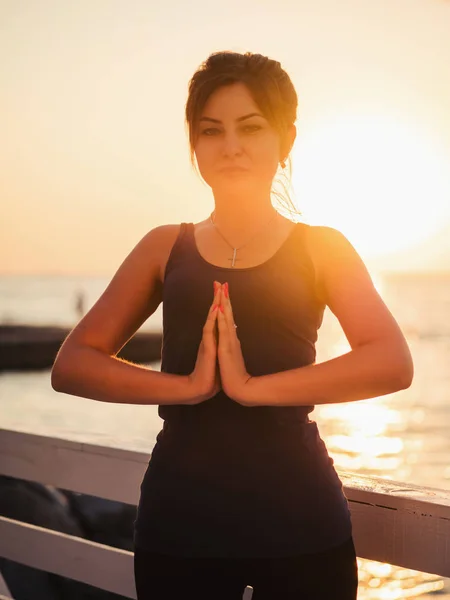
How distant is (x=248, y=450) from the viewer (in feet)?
5.53

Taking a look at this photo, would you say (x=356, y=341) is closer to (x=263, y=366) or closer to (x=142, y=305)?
(x=263, y=366)

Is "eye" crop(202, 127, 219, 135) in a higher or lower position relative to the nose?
higher

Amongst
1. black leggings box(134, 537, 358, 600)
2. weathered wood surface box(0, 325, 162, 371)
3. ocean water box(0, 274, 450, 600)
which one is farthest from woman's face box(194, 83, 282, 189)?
weathered wood surface box(0, 325, 162, 371)

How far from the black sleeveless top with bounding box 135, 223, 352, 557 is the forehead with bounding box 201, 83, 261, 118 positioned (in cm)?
33

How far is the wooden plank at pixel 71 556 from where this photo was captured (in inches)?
112

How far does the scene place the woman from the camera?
1639 mm

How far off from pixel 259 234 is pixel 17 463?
1.82 m

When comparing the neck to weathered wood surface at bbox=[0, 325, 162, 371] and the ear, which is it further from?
weathered wood surface at bbox=[0, 325, 162, 371]

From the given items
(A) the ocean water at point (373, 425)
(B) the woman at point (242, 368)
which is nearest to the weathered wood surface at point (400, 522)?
(B) the woman at point (242, 368)

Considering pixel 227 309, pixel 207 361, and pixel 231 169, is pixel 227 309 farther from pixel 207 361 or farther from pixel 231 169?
pixel 231 169

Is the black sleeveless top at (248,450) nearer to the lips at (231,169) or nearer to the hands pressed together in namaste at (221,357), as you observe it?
the hands pressed together in namaste at (221,357)

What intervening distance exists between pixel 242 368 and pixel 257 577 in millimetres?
489

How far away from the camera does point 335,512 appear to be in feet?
5.60

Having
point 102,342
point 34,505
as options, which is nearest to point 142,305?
point 102,342
